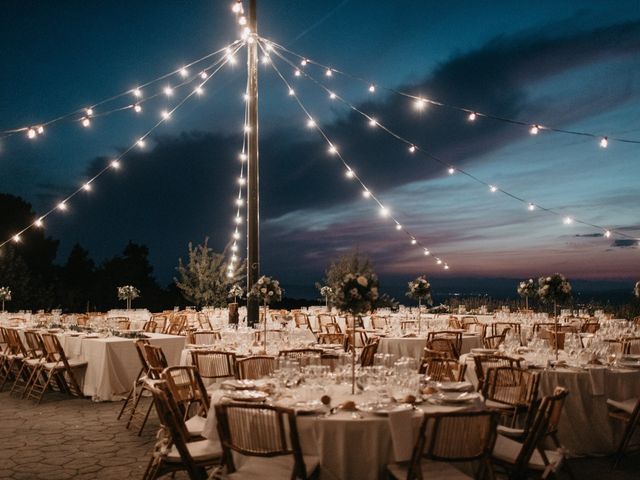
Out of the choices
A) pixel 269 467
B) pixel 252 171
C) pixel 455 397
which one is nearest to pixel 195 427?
pixel 269 467

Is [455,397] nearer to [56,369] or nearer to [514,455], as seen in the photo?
[514,455]

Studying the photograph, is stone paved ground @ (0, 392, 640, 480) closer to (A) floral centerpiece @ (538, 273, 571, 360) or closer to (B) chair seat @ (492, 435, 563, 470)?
(B) chair seat @ (492, 435, 563, 470)

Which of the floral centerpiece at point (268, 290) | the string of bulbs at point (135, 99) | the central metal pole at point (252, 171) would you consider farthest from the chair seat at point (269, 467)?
the string of bulbs at point (135, 99)

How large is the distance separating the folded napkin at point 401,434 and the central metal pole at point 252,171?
6.21 m

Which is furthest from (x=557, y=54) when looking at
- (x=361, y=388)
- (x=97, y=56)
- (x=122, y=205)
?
(x=122, y=205)

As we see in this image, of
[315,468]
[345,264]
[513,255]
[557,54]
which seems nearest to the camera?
[315,468]

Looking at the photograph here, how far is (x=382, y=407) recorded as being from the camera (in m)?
3.42

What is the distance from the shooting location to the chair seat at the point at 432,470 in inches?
125

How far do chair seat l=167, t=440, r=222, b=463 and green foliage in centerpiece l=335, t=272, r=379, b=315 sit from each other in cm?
122

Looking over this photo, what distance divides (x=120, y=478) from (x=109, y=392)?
3151 mm

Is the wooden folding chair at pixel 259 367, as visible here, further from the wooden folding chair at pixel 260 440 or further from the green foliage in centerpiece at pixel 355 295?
the wooden folding chair at pixel 260 440

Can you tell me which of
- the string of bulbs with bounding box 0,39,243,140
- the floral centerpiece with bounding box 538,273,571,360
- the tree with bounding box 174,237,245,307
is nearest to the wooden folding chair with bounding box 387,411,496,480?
the floral centerpiece with bounding box 538,273,571,360

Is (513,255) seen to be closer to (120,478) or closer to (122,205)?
(120,478)

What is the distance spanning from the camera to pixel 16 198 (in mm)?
26000
